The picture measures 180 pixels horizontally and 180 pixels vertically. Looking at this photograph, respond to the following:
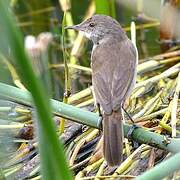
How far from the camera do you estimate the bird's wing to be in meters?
3.32

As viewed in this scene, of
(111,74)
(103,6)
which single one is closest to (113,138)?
(111,74)

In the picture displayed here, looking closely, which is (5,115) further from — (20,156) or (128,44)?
(128,44)

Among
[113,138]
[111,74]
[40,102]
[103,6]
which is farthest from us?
[103,6]

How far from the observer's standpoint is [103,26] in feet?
14.7

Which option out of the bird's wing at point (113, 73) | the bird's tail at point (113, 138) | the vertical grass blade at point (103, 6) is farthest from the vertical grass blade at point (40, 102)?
the vertical grass blade at point (103, 6)

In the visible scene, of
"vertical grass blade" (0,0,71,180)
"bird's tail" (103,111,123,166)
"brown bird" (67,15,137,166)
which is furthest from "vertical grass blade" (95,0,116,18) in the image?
"vertical grass blade" (0,0,71,180)

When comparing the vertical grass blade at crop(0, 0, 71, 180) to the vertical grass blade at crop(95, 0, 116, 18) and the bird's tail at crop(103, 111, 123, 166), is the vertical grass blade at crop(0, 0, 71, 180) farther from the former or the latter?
the vertical grass blade at crop(95, 0, 116, 18)

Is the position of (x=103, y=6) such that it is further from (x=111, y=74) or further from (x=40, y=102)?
(x=40, y=102)

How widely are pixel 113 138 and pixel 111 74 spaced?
58 centimetres

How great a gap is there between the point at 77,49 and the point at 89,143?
2.34 metres

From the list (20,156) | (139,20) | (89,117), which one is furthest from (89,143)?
(139,20)

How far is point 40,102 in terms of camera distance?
5.55 ft

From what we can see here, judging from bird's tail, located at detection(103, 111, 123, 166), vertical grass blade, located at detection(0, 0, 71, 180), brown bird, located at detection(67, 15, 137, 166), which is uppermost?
vertical grass blade, located at detection(0, 0, 71, 180)

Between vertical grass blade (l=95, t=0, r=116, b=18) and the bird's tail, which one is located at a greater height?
vertical grass blade (l=95, t=0, r=116, b=18)
